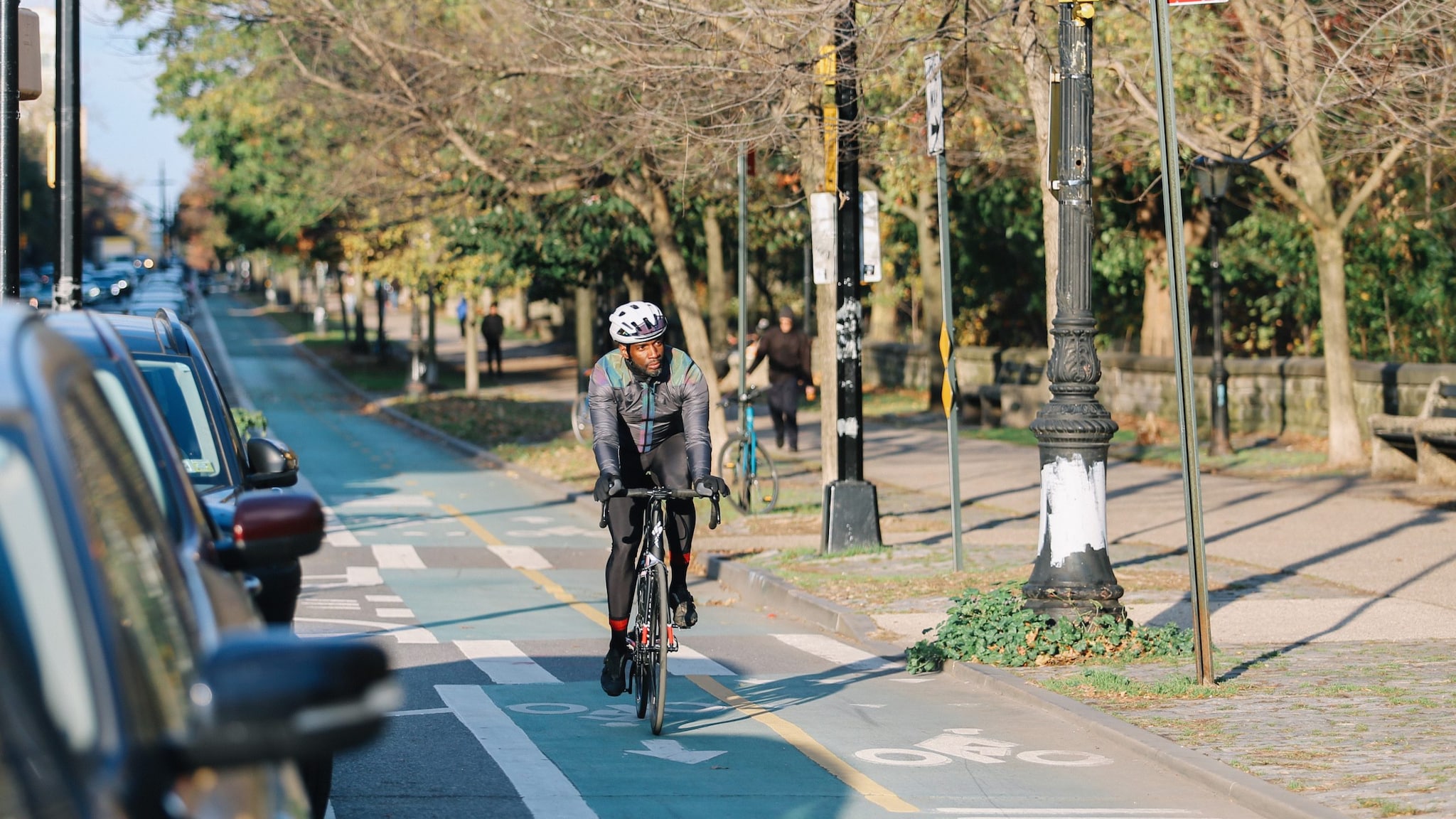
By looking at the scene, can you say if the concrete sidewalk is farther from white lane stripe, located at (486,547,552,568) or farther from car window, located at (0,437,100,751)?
car window, located at (0,437,100,751)

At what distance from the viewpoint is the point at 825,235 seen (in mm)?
14727

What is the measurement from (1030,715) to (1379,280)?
1973 cm

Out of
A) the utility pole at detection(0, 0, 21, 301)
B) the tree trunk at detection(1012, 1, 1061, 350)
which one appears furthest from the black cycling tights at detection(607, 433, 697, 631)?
the utility pole at detection(0, 0, 21, 301)

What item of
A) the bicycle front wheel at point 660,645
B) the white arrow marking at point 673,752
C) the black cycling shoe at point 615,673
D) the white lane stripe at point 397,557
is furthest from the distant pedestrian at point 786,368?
the white arrow marking at point 673,752

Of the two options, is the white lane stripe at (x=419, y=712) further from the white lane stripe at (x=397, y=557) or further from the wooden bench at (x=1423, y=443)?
the wooden bench at (x=1423, y=443)

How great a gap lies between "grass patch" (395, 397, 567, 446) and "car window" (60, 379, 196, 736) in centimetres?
2281

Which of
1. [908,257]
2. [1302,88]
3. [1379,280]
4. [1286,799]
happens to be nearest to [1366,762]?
[1286,799]

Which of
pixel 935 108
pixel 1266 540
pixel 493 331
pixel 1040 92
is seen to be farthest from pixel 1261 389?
pixel 493 331

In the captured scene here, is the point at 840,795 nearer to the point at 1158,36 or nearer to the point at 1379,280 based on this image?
the point at 1158,36

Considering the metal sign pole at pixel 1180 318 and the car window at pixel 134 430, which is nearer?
the car window at pixel 134 430

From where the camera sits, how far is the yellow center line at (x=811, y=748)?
6730 millimetres

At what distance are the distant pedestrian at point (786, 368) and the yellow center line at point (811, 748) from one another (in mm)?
15111

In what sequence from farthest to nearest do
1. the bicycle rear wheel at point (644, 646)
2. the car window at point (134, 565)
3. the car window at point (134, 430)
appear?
the bicycle rear wheel at point (644, 646) → the car window at point (134, 430) → the car window at point (134, 565)

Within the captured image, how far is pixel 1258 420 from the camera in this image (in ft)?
81.5
